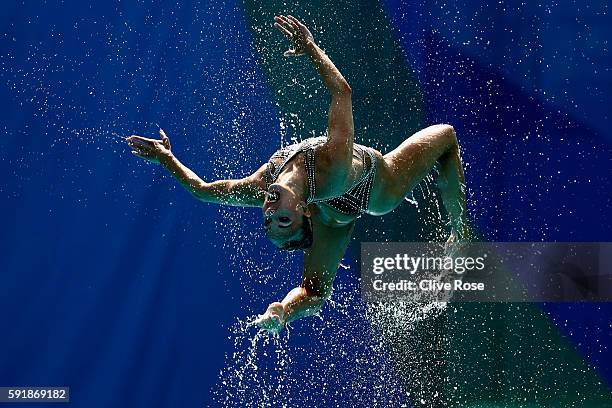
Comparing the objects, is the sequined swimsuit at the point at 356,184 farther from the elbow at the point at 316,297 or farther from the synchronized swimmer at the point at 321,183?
the elbow at the point at 316,297

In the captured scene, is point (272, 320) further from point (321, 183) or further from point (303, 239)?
point (321, 183)

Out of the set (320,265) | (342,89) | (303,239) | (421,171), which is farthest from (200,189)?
(421,171)

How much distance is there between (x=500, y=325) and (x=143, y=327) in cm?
226

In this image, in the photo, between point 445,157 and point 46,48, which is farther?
point 46,48

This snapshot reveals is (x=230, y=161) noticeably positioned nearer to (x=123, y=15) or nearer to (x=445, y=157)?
(x=123, y=15)

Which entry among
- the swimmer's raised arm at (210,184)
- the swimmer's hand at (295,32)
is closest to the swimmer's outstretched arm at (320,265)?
the swimmer's raised arm at (210,184)

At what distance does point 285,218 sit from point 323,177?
0.32 meters

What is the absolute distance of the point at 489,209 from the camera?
5625 millimetres

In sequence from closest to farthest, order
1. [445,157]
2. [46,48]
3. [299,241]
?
1. [299,241]
2. [445,157]
3. [46,48]

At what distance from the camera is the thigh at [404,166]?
3.99 m

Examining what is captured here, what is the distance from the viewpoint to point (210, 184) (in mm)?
3975

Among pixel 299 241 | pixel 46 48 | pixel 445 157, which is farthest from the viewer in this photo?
pixel 46 48

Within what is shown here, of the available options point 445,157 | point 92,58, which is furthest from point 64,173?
point 445,157

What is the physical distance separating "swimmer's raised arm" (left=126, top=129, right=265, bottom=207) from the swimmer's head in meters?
0.56
